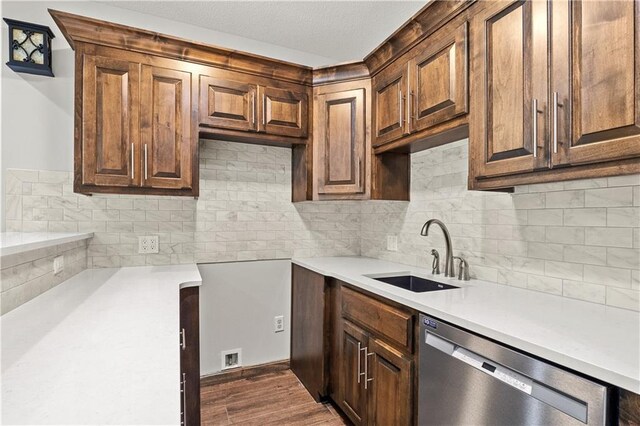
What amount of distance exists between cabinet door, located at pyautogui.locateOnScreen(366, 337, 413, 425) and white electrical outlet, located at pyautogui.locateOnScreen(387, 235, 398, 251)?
100 cm

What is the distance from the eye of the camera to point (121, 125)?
195 cm

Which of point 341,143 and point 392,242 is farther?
point 392,242

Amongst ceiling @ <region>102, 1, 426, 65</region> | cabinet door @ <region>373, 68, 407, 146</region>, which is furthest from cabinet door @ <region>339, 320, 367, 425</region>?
ceiling @ <region>102, 1, 426, 65</region>

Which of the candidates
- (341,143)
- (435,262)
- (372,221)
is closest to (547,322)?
(435,262)

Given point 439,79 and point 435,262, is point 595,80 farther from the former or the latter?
point 435,262

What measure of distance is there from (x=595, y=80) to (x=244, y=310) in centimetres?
247

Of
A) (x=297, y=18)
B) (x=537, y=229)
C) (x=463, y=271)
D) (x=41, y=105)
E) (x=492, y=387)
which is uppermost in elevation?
(x=297, y=18)

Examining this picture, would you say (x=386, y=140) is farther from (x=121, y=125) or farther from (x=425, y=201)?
(x=121, y=125)

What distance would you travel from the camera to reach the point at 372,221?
289 centimetres

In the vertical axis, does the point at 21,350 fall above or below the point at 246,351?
above

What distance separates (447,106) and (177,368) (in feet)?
5.31

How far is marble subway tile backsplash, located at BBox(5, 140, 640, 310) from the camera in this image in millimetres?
1369

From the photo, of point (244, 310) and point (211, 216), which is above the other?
point (211, 216)

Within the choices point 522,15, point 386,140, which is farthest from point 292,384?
point 522,15
